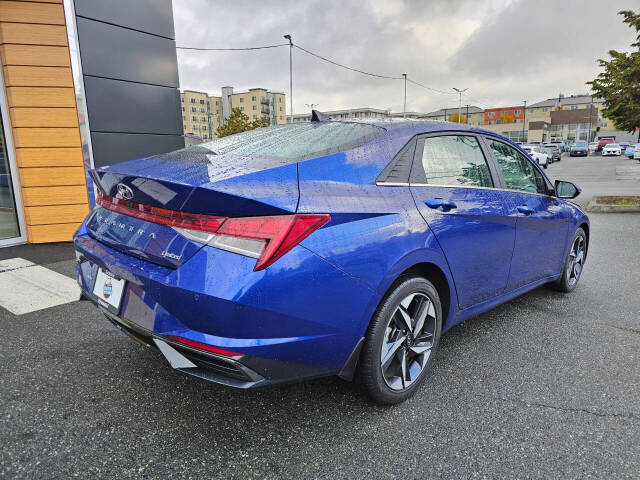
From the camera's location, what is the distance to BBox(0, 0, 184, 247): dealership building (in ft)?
19.0

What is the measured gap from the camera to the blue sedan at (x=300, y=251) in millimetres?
1672

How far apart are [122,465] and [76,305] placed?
89.9 inches

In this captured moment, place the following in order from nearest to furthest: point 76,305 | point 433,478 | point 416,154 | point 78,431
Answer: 1. point 433,478
2. point 78,431
3. point 416,154
4. point 76,305

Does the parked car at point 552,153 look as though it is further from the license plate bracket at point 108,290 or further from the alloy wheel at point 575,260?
the license plate bracket at point 108,290

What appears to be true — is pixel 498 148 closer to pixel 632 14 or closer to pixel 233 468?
pixel 233 468

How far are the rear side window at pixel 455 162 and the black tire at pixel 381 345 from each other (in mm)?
595

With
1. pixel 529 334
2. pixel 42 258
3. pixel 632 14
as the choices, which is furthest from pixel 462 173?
pixel 632 14

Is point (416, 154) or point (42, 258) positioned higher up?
point (416, 154)

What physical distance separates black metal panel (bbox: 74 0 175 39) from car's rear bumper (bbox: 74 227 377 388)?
5.52 meters

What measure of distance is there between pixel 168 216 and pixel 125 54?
5.52 m

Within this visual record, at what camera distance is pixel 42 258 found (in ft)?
17.9

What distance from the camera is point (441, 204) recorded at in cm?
238

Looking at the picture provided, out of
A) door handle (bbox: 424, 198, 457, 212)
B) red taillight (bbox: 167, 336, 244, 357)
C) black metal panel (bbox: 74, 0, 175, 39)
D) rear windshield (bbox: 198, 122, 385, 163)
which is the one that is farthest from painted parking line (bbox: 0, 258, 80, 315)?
black metal panel (bbox: 74, 0, 175, 39)

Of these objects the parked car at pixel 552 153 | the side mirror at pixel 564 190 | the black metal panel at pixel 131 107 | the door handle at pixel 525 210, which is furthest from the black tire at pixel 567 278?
the parked car at pixel 552 153
